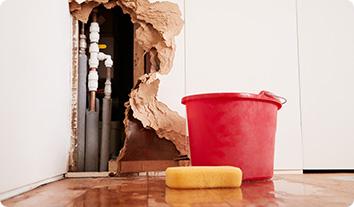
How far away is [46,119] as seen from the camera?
1337 millimetres

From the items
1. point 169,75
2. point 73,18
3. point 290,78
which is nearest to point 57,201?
point 169,75

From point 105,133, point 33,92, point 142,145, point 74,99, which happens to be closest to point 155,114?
point 142,145

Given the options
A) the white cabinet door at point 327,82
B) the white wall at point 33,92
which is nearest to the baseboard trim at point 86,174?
the white wall at point 33,92

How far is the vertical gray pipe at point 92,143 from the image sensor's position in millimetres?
1802

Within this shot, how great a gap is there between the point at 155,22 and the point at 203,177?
982mm

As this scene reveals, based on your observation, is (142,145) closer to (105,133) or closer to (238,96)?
(105,133)

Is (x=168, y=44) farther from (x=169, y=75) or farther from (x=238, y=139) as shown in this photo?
(x=238, y=139)

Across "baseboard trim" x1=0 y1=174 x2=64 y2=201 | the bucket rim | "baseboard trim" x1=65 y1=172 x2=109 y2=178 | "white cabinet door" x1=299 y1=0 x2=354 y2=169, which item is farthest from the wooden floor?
"white cabinet door" x1=299 y1=0 x2=354 y2=169

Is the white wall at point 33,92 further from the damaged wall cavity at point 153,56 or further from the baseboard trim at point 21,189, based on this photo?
the damaged wall cavity at point 153,56

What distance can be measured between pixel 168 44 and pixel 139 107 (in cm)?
34

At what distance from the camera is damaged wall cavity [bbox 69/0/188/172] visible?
5.63 ft

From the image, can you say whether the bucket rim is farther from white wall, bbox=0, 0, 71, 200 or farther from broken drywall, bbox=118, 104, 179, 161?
white wall, bbox=0, 0, 71, 200

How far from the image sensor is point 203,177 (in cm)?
108

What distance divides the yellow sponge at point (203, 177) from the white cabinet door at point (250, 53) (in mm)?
745
